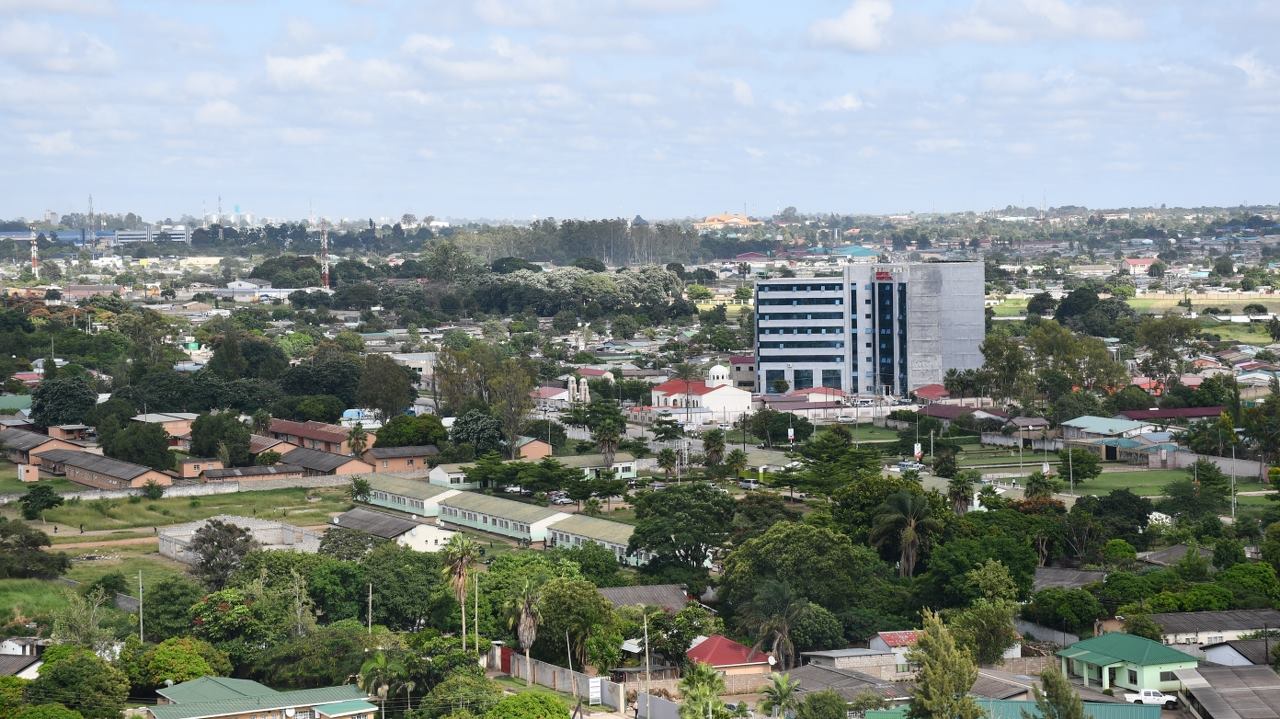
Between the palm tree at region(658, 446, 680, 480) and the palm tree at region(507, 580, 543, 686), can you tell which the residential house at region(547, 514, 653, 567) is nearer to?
the palm tree at region(507, 580, 543, 686)

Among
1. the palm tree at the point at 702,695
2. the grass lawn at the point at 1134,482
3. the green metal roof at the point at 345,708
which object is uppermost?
the palm tree at the point at 702,695

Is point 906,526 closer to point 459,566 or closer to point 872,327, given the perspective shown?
point 459,566

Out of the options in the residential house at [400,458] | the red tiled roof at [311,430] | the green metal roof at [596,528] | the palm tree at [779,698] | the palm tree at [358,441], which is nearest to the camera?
the palm tree at [779,698]

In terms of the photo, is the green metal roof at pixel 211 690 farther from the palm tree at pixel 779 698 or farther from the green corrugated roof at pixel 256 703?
the palm tree at pixel 779 698

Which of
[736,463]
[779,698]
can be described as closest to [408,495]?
[736,463]

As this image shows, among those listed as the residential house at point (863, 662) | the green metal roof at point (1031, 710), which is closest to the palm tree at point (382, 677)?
the residential house at point (863, 662)

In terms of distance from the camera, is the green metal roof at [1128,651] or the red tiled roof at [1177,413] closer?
the green metal roof at [1128,651]

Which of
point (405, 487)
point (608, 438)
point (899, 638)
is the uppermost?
point (608, 438)

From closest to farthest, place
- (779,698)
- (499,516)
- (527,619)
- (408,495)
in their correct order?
1. (779,698)
2. (527,619)
3. (499,516)
4. (408,495)
